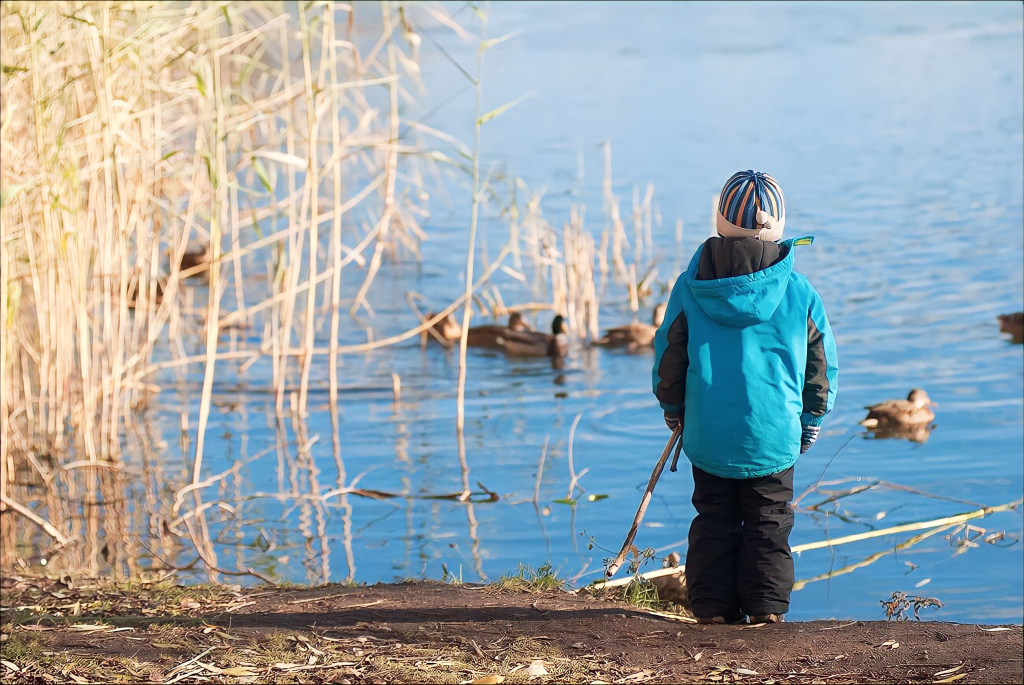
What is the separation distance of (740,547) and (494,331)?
5.78 metres

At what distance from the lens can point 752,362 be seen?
3814 millimetres

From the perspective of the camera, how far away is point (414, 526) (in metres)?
6.09

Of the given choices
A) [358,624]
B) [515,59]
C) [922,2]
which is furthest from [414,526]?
[922,2]

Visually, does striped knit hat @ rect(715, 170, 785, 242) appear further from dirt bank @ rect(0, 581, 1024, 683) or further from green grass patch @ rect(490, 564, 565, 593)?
green grass patch @ rect(490, 564, 565, 593)

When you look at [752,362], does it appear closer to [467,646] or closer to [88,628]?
[467,646]

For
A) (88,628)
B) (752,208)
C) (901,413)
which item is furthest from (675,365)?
(901,413)

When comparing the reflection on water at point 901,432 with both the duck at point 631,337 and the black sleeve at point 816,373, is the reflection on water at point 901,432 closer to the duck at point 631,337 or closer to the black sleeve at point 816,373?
the duck at point 631,337

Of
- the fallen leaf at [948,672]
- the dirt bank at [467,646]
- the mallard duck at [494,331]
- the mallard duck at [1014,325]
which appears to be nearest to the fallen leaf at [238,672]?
the dirt bank at [467,646]

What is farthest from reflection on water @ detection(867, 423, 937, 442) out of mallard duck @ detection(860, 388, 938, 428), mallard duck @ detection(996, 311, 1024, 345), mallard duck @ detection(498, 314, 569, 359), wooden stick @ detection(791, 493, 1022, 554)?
mallard duck @ detection(498, 314, 569, 359)

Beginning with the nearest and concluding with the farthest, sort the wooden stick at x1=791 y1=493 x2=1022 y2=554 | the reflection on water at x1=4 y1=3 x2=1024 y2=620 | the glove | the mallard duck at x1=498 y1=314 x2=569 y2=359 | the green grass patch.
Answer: the glove < the green grass patch < the wooden stick at x1=791 y1=493 x2=1022 y2=554 < the reflection on water at x1=4 y1=3 x2=1024 y2=620 < the mallard duck at x1=498 y1=314 x2=569 y2=359

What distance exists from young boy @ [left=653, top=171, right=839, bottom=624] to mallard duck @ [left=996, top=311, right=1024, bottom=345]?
6.01 meters

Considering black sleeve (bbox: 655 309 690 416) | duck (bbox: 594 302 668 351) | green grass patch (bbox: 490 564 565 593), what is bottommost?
green grass patch (bbox: 490 564 565 593)

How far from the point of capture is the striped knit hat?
3830 millimetres

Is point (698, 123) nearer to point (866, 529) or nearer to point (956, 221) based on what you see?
point (956, 221)
